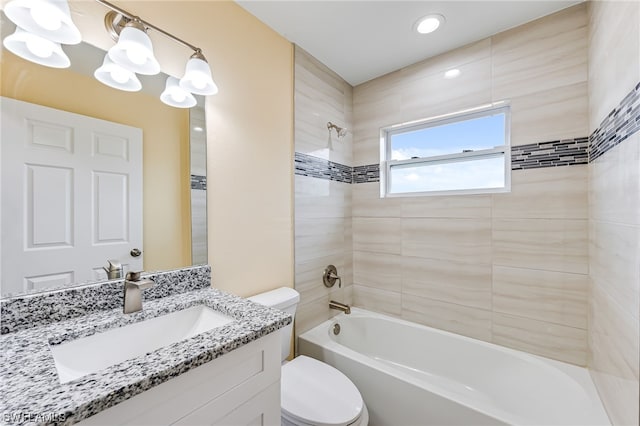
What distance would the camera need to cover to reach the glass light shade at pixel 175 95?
1.20m

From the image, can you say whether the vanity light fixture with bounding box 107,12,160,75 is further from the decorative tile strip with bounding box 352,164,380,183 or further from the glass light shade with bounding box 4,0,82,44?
the decorative tile strip with bounding box 352,164,380,183

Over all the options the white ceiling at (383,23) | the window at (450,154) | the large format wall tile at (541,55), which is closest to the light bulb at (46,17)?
the white ceiling at (383,23)

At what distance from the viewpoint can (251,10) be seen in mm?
1547

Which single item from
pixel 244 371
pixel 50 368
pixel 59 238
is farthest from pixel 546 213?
pixel 59 238

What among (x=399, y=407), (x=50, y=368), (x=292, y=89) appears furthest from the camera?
(x=292, y=89)

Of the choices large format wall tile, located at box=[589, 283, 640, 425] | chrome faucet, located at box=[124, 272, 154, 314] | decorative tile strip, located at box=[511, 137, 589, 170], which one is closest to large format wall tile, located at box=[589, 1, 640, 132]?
decorative tile strip, located at box=[511, 137, 589, 170]

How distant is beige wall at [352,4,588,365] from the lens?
1.53 m

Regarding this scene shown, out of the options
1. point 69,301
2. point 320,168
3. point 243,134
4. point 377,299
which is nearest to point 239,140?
point 243,134

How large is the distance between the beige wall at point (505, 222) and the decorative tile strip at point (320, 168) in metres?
0.32

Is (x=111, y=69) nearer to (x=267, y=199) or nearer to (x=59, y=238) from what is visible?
(x=59, y=238)

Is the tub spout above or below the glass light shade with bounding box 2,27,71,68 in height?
below

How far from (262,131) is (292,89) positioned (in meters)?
0.46

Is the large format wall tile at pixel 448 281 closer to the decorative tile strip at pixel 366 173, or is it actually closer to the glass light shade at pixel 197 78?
the decorative tile strip at pixel 366 173

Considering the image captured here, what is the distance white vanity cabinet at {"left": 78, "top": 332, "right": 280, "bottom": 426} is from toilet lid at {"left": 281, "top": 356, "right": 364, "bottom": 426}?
305 millimetres
